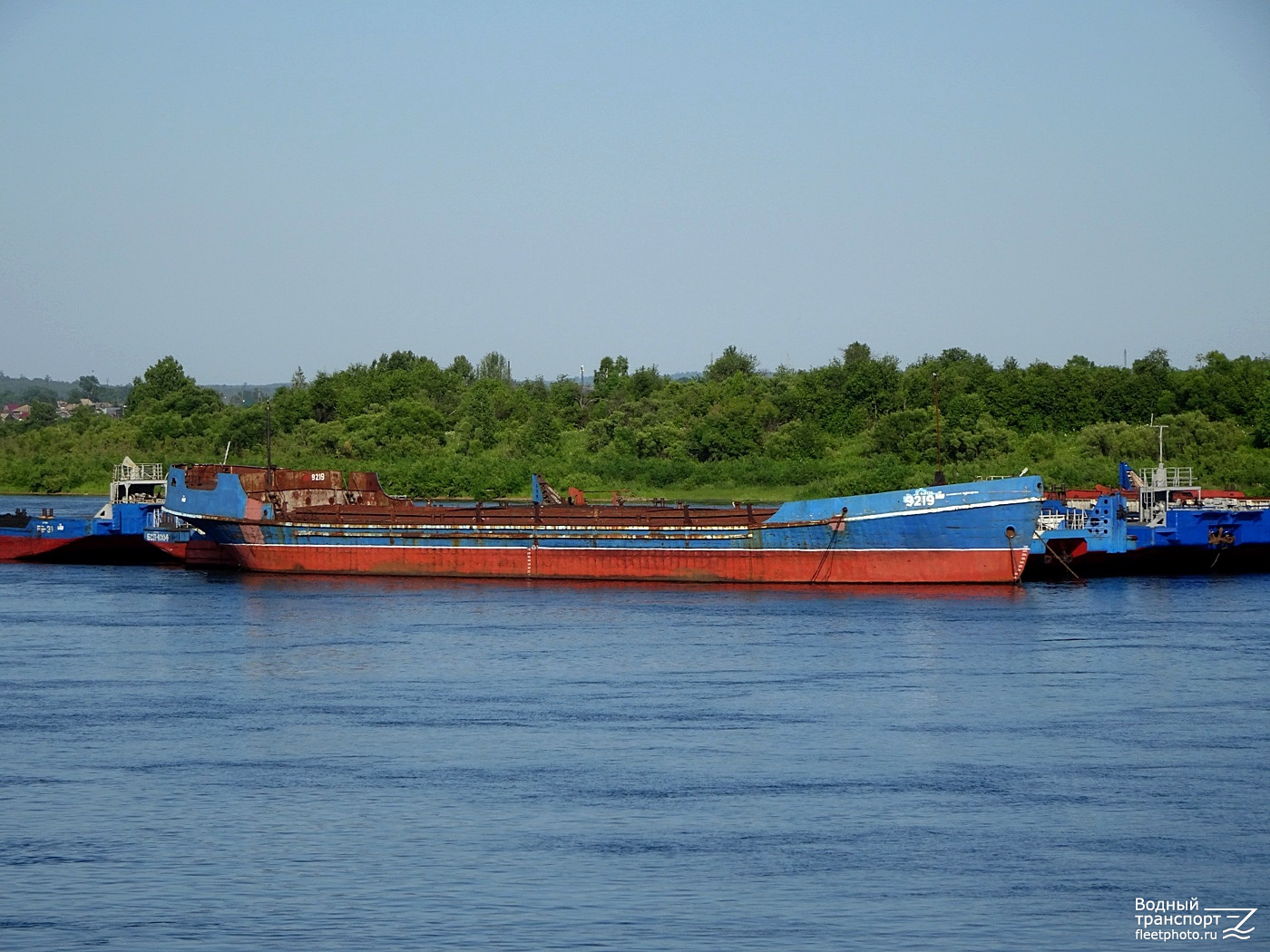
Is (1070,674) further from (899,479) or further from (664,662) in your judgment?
(899,479)

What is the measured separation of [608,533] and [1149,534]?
20162 millimetres

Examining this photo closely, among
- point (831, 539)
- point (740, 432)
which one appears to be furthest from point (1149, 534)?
point (740, 432)

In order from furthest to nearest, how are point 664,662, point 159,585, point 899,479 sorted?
point 899,479
point 159,585
point 664,662

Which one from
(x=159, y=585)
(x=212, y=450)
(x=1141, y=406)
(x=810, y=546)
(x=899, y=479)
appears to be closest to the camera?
(x=810, y=546)

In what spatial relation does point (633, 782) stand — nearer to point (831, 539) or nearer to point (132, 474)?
point (831, 539)

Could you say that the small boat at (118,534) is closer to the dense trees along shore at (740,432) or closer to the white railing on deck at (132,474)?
the white railing on deck at (132,474)

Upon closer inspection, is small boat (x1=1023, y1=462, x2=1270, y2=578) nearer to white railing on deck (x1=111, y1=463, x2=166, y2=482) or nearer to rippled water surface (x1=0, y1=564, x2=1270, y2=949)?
rippled water surface (x1=0, y1=564, x2=1270, y2=949)

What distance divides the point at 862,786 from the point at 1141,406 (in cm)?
9160

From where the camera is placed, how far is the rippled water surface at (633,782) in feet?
64.9

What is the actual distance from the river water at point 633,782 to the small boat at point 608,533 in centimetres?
522

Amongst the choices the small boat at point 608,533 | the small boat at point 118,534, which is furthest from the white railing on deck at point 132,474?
the small boat at point 608,533

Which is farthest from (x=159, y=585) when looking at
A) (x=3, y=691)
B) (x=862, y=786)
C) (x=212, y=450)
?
(x=212, y=450)

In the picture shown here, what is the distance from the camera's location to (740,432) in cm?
11531

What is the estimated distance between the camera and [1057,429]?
111 meters
